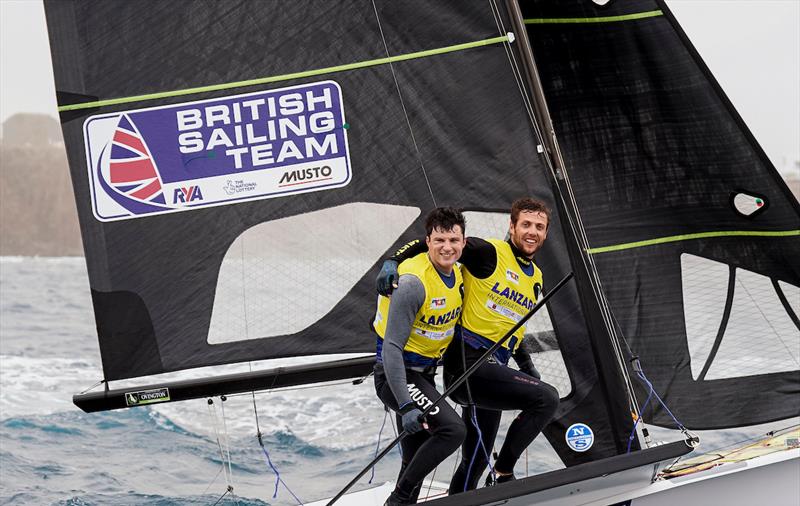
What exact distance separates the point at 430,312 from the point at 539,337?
72cm

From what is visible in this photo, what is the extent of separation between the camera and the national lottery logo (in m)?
2.92

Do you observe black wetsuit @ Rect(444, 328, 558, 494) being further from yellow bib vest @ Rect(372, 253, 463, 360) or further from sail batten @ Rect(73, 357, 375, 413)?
sail batten @ Rect(73, 357, 375, 413)

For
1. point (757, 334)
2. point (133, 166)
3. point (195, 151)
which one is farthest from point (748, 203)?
point (133, 166)

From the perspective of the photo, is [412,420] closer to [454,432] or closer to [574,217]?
[454,432]

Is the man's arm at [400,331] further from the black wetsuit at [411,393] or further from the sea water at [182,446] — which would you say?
the sea water at [182,446]

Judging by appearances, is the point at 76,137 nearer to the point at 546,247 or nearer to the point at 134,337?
the point at 134,337

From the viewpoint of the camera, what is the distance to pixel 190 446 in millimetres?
6305

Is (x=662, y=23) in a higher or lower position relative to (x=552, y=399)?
higher

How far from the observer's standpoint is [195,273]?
3.02 metres

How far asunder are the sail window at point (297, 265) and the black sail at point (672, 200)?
66 cm

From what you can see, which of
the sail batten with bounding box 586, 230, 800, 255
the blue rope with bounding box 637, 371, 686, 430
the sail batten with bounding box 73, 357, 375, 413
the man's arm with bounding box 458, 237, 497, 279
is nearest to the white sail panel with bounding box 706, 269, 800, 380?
the sail batten with bounding box 586, 230, 800, 255

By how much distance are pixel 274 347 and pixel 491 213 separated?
2.73 ft

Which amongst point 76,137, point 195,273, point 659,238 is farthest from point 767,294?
point 76,137

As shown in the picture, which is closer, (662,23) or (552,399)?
(552,399)
